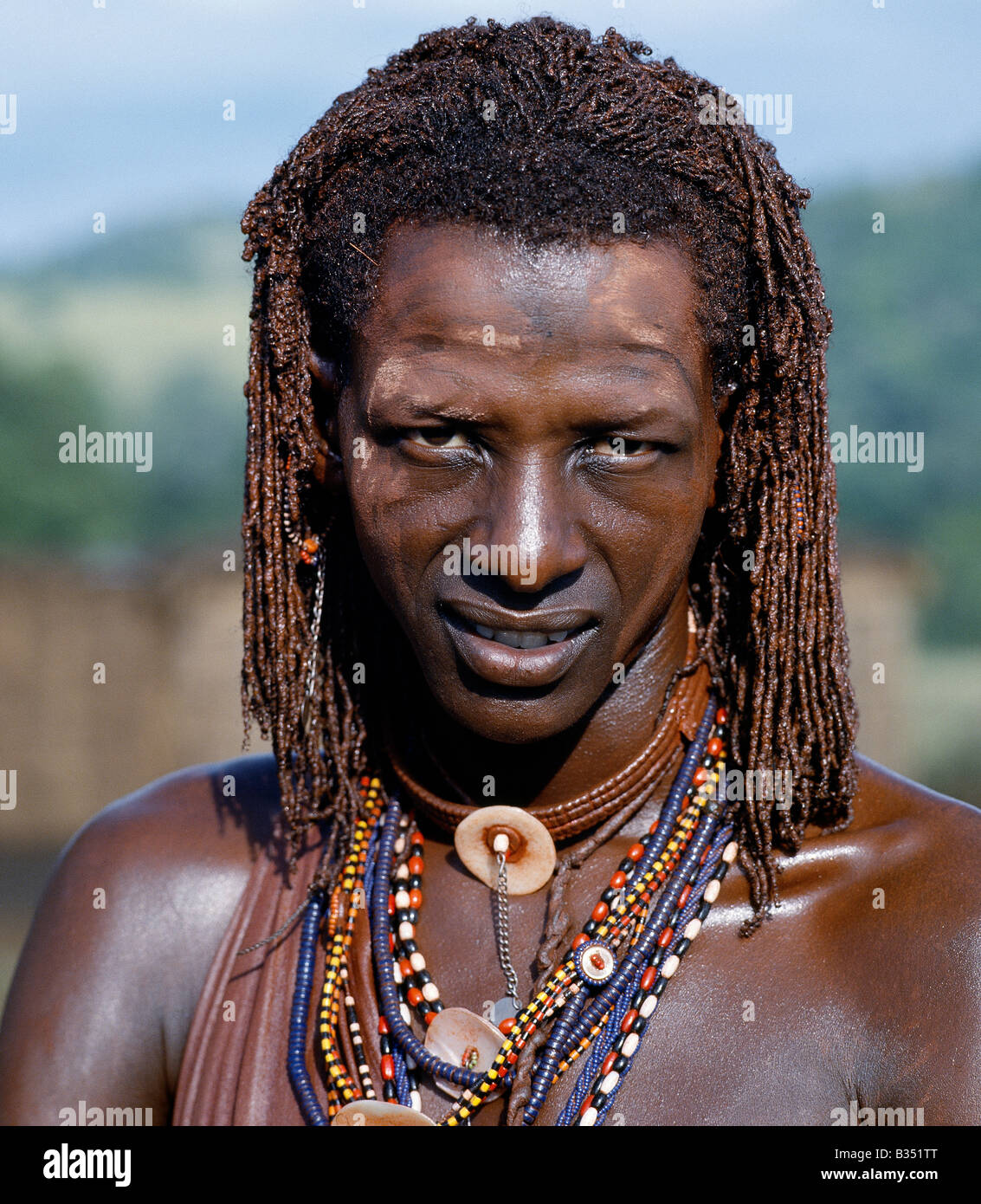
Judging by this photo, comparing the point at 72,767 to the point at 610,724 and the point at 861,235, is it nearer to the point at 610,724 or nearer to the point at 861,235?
the point at 610,724

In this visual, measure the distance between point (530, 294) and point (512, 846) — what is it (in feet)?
2.95

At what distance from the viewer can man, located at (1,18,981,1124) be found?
6.81ft

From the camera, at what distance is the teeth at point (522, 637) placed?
2148mm

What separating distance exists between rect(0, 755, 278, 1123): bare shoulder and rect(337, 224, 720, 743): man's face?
63 centimetres

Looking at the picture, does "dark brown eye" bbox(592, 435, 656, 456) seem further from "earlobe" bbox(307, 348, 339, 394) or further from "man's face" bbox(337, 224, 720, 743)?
"earlobe" bbox(307, 348, 339, 394)

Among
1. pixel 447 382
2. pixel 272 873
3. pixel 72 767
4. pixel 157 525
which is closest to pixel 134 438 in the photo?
pixel 272 873

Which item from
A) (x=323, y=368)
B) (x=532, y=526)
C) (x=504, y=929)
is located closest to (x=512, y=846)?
(x=504, y=929)

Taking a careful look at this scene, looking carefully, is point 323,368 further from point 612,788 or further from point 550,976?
point 550,976

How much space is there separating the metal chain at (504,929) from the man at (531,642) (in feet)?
0.06

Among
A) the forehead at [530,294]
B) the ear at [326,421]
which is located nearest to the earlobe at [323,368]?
the ear at [326,421]

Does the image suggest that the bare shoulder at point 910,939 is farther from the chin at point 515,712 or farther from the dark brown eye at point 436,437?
the dark brown eye at point 436,437

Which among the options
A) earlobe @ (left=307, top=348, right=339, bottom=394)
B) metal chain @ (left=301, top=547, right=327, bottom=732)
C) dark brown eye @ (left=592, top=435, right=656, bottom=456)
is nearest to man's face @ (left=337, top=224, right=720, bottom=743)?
dark brown eye @ (left=592, top=435, right=656, bottom=456)

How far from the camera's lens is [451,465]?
83.9 inches

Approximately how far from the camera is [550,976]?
2248 millimetres
